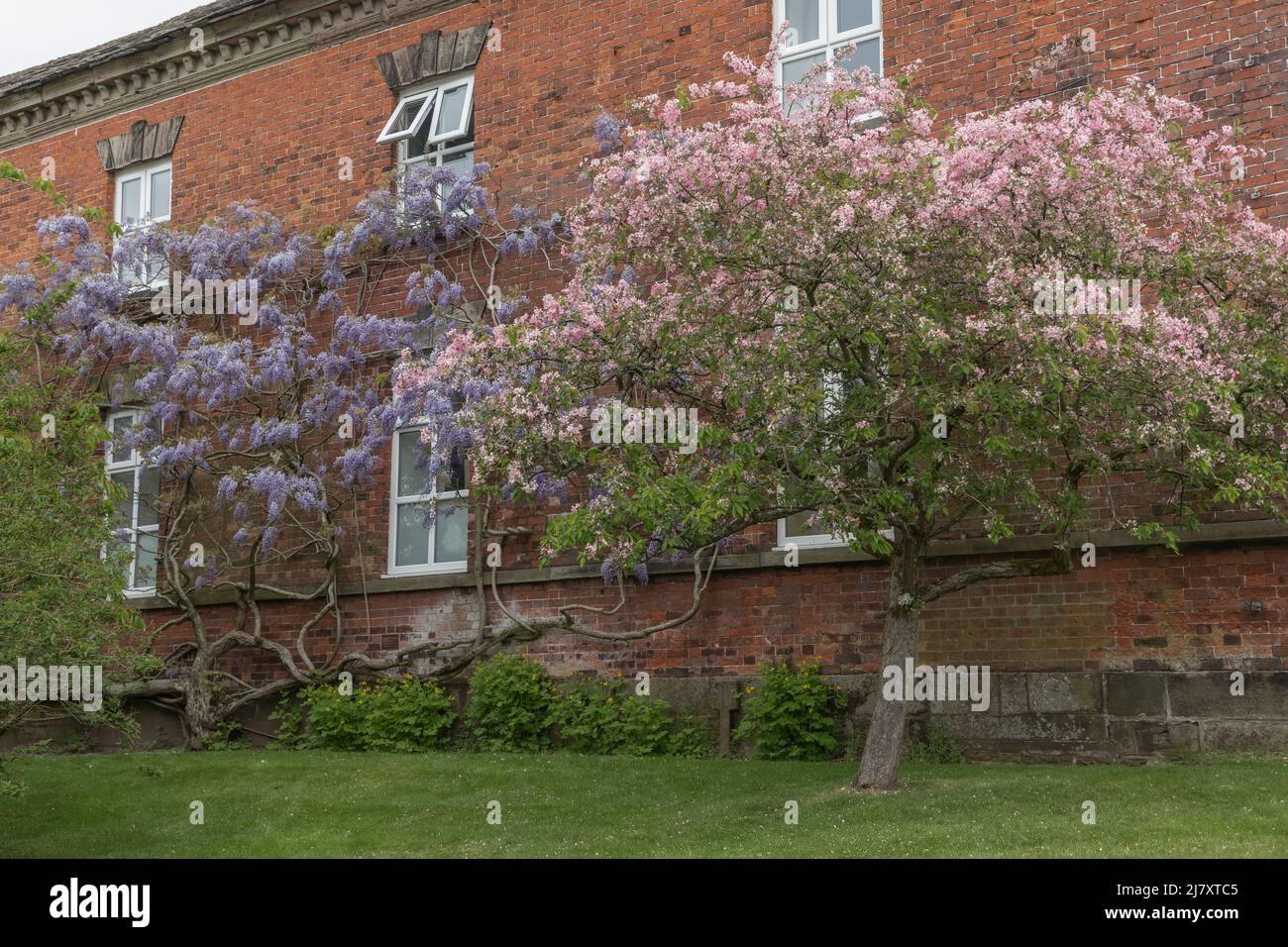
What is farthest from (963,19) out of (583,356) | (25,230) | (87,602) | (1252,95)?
(25,230)

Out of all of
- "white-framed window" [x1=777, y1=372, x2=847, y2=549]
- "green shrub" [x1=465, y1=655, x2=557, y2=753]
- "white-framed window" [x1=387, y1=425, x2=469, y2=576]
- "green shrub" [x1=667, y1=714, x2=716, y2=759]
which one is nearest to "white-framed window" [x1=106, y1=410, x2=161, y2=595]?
"white-framed window" [x1=387, y1=425, x2=469, y2=576]

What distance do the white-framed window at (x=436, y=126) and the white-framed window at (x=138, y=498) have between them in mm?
5115

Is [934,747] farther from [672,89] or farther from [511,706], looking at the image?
[672,89]

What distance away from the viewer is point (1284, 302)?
10906 mm

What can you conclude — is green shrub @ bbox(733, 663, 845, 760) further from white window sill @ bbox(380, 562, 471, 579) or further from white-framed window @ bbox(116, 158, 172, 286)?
white-framed window @ bbox(116, 158, 172, 286)

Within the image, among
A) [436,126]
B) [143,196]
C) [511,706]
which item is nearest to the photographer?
[511,706]

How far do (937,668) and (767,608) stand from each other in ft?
6.47

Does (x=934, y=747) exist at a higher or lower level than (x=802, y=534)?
lower

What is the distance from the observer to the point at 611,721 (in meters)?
14.9

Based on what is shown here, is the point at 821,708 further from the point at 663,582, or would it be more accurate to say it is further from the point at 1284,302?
the point at 1284,302

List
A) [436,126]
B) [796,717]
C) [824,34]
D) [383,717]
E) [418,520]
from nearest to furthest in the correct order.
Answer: [796,717], [824,34], [383,717], [418,520], [436,126]

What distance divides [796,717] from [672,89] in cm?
716

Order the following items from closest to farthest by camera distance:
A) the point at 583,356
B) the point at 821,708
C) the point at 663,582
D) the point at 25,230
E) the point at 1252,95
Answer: the point at 583,356 < the point at 1252,95 < the point at 821,708 < the point at 663,582 < the point at 25,230

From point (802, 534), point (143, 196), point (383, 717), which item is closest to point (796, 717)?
point (802, 534)
